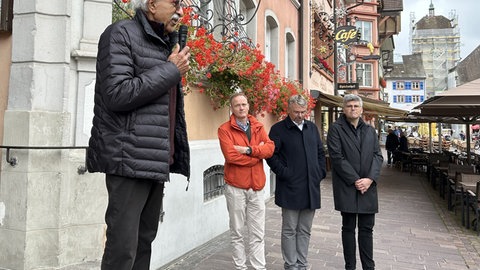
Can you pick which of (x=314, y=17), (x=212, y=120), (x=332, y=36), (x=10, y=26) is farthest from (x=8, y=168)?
(x=332, y=36)

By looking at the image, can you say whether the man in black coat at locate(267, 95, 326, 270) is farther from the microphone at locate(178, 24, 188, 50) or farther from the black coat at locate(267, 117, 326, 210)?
the microphone at locate(178, 24, 188, 50)

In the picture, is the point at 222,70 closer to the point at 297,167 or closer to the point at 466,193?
the point at 297,167

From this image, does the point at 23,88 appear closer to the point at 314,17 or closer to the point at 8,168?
the point at 8,168

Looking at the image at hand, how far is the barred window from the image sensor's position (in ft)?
18.1

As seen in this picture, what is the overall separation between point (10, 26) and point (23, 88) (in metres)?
0.64

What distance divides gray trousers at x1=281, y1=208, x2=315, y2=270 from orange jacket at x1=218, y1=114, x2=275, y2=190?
49cm

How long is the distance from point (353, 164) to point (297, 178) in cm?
59

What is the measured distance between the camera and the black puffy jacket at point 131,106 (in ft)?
6.21

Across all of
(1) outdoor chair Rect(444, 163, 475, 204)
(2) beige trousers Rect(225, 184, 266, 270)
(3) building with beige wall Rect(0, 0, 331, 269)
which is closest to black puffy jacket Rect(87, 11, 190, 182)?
(3) building with beige wall Rect(0, 0, 331, 269)

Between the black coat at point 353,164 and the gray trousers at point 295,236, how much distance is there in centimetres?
37

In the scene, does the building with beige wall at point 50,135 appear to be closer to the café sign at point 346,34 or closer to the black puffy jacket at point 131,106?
the black puffy jacket at point 131,106

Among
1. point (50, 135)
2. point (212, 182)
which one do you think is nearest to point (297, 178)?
point (212, 182)

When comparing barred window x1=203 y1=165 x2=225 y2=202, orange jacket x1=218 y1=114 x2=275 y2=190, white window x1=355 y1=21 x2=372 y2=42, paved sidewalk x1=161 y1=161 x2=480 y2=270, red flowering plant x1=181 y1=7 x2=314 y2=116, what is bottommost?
paved sidewalk x1=161 y1=161 x2=480 y2=270

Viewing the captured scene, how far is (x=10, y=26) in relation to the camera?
369cm
